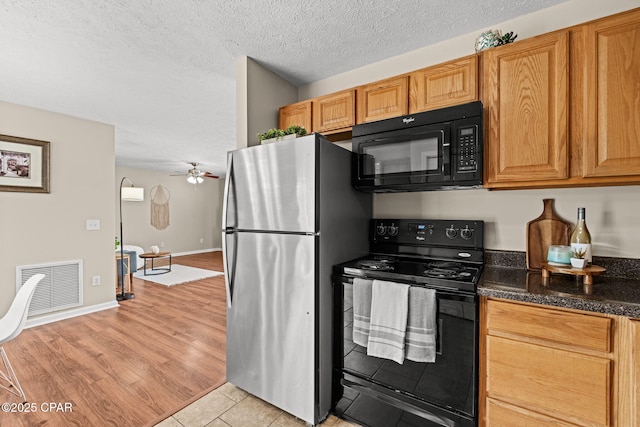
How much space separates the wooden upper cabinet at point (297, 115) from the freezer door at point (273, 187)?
66 cm

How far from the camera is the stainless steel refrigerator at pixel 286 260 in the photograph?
168 centimetres

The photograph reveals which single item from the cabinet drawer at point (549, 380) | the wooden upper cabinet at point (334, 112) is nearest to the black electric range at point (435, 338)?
the cabinet drawer at point (549, 380)

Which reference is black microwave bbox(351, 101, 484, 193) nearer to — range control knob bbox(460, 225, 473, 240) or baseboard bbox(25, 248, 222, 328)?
range control knob bbox(460, 225, 473, 240)

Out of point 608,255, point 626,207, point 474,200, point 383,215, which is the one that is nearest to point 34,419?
point 383,215

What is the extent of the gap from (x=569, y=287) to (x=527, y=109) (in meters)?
0.96

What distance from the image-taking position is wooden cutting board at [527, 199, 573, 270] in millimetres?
1708

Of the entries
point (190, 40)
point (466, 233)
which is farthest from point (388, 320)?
point (190, 40)

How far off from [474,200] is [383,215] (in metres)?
0.67

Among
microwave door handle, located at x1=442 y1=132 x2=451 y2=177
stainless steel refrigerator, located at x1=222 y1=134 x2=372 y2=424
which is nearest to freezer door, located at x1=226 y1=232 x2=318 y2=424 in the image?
stainless steel refrigerator, located at x1=222 y1=134 x2=372 y2=424

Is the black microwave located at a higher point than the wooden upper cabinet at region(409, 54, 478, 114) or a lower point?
lower

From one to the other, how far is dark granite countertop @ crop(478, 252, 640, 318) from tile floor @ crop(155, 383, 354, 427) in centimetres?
124

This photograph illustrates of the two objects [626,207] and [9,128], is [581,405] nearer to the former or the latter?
[626,207]

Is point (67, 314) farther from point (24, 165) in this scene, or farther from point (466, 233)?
point (466, 233)

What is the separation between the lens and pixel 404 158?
185 centimetres
